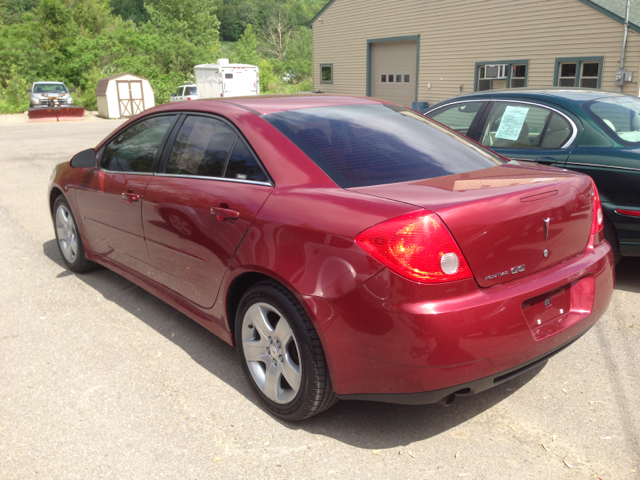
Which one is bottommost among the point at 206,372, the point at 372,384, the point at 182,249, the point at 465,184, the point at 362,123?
the point at 206,372

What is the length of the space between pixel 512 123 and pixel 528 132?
0.68 ft

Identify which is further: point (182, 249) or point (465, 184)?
point (182, 249)

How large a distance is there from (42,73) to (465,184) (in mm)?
45488

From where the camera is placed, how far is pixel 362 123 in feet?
11.0

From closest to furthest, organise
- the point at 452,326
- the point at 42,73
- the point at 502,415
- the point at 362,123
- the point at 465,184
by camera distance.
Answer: the point at 452,326 < the point at 465,184 < the point at 502,415 < the point at 362,123 < the point at 42,73

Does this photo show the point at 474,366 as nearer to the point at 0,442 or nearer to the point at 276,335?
the point at 276,335

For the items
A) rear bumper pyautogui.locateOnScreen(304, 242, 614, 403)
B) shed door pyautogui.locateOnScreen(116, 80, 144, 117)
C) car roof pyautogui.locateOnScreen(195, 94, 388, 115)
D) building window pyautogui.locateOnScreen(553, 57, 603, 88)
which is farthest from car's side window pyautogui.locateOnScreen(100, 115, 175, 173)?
shed door pyautogui.locateOnScreen(116, 80, 144, 117)

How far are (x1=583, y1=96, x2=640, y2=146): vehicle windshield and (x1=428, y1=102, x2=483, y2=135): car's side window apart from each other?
3.48 ft

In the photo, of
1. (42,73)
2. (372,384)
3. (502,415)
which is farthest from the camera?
(42,73)

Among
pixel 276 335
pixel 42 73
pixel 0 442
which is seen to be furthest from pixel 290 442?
pixel 42 73

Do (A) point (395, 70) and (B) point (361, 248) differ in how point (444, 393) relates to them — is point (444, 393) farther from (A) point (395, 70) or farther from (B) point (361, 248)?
(A) point (395, 70)

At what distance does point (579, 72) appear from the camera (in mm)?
17984

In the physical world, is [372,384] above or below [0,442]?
above

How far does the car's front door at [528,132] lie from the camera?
4930 millimetres
